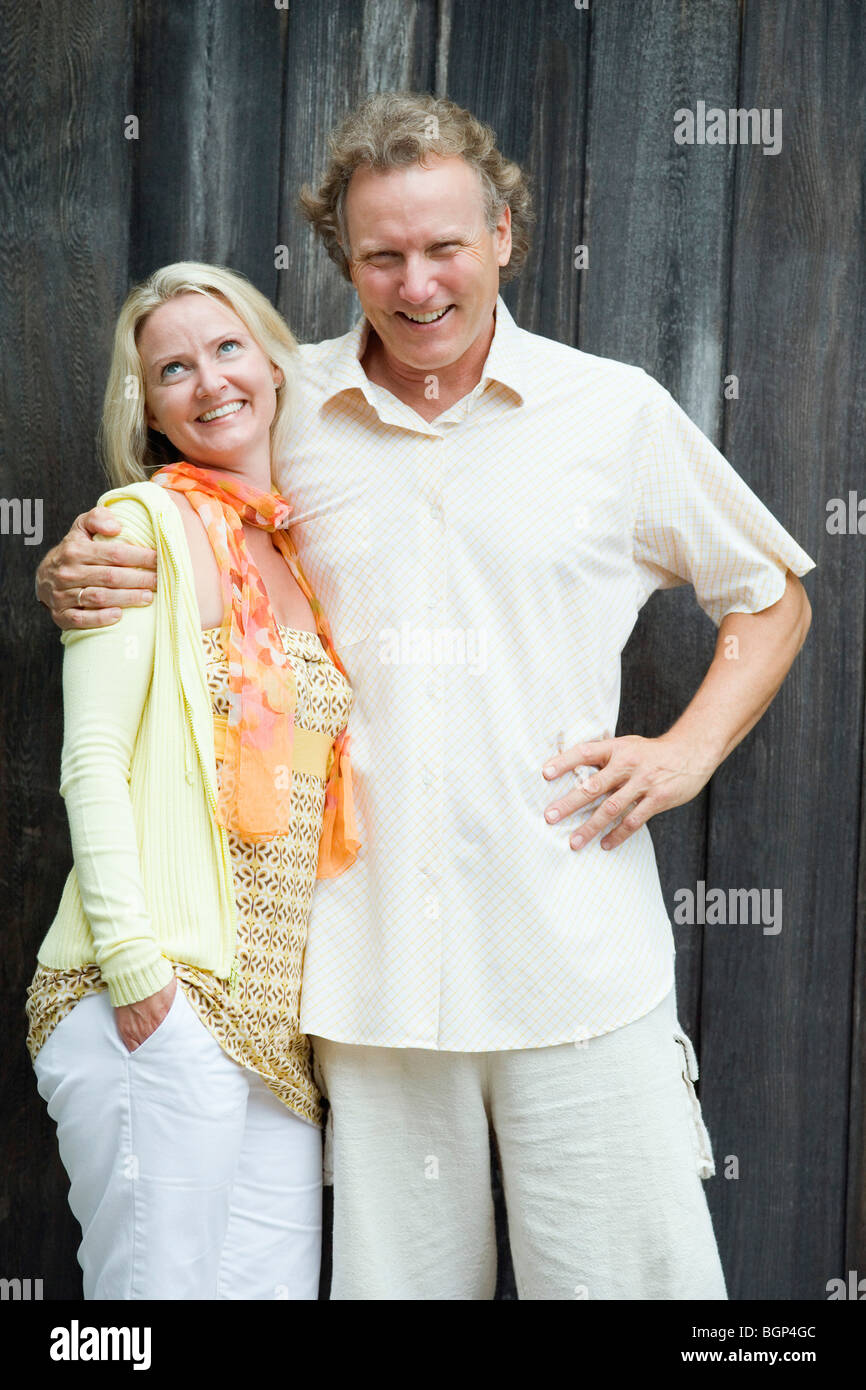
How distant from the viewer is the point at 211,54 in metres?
1.74

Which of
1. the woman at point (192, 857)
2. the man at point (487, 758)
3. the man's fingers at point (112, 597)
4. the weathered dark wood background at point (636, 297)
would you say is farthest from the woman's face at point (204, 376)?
the weathered dark wood background at point (636, 297)

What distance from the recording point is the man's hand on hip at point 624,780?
4.57 feet

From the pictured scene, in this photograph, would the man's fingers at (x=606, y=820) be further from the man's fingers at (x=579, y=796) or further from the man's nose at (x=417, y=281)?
the man's nose at (x=417, y=281)

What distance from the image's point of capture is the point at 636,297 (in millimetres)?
1747

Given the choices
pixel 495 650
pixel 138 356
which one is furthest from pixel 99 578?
pixel 495 650

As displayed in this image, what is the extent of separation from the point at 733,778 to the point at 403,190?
0.93 m

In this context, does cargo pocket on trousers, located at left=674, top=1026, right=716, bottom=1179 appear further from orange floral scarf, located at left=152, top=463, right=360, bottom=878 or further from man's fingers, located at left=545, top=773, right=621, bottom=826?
orange floral scarf, located at left=152, top=463, right=360, bottom=878

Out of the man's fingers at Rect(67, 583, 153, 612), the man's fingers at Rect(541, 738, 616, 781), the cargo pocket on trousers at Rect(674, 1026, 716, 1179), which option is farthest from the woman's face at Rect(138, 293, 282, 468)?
the cargo pocket on trousers at Rect(674, 1026, 716, 1179)

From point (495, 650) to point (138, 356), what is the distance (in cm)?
54

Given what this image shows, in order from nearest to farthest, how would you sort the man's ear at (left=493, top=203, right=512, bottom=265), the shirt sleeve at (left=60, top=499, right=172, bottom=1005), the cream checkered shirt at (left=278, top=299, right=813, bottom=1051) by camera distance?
1. the shirt sleeve at (left=60, top=499, right=172, bottom=1005)
2. the cream checkered shirt at (left=278, top=299, right=813, bottom=1051)
3. the man's ear at (left=493, top=203, right=512, bottom=265)

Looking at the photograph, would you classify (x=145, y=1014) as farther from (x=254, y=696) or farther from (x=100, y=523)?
(x=100, y=523)

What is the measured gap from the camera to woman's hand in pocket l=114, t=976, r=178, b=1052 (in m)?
1.22

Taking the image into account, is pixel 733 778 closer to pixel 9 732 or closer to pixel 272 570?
pixel 272 570

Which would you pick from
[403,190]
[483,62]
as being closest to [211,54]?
[483,62]
